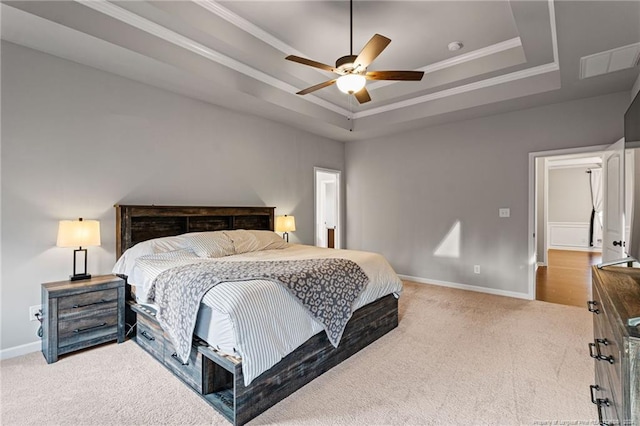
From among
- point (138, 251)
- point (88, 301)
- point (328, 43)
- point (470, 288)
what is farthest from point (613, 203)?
point (88, 301)

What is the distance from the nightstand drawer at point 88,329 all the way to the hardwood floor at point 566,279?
5320 mm

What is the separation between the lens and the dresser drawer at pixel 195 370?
2.05 meters

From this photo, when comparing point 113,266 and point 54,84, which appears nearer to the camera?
point 54,84

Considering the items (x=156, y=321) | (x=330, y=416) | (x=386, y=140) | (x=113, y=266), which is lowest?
(x=330, y=416)

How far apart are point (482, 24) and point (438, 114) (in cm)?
148

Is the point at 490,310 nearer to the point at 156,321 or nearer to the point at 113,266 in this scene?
the point at 156,321

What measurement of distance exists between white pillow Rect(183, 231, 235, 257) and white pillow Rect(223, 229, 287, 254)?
11cm

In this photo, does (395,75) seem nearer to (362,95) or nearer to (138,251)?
(362,95)

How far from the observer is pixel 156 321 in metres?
2.56

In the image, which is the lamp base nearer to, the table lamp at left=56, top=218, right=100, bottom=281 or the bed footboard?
the table lamp at left=56, top=218, right=100, bottom=281

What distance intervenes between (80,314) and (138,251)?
0.69 m

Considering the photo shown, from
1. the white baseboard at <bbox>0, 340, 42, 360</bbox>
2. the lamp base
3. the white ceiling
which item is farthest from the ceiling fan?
the white baseboard at <bbox>0, 340, 42, 360</bbox>

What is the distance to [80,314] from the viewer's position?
8.79 feet

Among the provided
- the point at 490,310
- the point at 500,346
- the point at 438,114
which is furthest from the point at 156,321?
the point at 438,114
